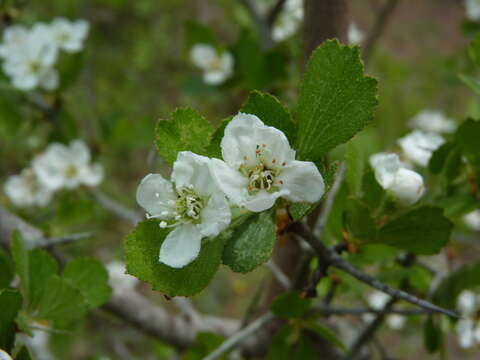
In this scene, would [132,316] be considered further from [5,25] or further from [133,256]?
[5,25]

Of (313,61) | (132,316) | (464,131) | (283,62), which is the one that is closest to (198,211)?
(313,61)

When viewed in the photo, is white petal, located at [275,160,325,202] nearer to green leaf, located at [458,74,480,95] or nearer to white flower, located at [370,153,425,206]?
white flower, located at [370,153,425,206]

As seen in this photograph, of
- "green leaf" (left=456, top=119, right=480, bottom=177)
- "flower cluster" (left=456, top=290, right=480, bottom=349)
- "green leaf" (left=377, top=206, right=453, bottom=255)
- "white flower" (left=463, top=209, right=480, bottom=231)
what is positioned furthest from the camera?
"white flower" (left=463, top=209, right=480, bottom=231)

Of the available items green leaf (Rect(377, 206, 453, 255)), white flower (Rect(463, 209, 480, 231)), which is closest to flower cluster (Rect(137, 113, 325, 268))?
green leaf (Rect(377, 206, 453, 255))

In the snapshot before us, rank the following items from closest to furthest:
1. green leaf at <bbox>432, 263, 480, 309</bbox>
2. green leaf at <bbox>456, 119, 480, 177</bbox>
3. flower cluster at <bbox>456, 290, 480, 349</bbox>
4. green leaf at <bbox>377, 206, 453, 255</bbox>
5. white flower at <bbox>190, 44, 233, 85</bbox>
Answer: green leaf at <bbox>377, 206, 453, 255</bbox> → green leaf at <bbox>456, 119, 480, 177</bbox> → green leaf at <bbox>432, 263, 480, 309</bbox> → flower cluster at <bbox>456, 290, 480, 349</bbox> → white flower at <bbox>190, 44, 233, 85</bbox>

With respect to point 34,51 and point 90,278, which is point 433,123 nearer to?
point 34,51

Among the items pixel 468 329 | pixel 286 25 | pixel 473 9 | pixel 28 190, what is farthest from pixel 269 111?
pixel 473 9
